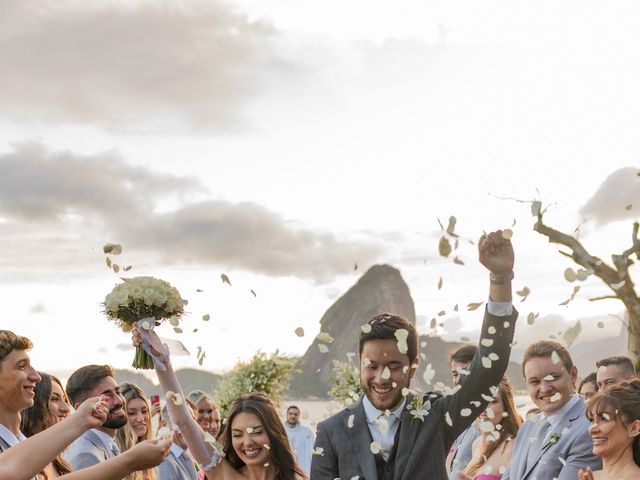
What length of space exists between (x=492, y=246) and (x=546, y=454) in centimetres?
215

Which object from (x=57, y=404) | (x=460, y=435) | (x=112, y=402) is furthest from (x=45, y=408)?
(x=460, y=435)

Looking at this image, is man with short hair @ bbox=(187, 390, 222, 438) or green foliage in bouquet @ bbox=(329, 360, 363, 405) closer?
man with short hair @ bbox=(187, 390, 222, 438)

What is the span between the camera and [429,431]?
498 cm

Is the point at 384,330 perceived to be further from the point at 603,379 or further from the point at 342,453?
the point at 603,379

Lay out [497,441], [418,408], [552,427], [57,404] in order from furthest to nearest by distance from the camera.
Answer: [497,441], [57,404], [552,427], [418,408]

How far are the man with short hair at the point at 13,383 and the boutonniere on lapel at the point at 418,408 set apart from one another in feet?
7.24

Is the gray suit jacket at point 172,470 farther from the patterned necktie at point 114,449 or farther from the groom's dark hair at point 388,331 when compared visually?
the groom's dark hair at point 388,331

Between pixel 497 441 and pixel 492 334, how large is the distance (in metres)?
3.27

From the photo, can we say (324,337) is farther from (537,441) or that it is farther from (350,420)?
(537,441)

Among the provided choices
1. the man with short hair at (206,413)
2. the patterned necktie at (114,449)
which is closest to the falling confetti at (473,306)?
the patterned necktie at (114,449)

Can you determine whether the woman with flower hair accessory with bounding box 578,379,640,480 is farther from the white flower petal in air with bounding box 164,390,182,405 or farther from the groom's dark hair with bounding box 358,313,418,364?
the white flower petal in air with bounding box 164,390,182,405

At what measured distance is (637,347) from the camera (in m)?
17.4

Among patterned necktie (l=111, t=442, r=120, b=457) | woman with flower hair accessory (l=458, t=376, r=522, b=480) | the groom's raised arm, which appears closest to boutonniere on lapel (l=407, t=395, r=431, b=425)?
the groom's raised arm

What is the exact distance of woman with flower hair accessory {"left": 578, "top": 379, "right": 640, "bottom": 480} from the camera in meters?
6.01
